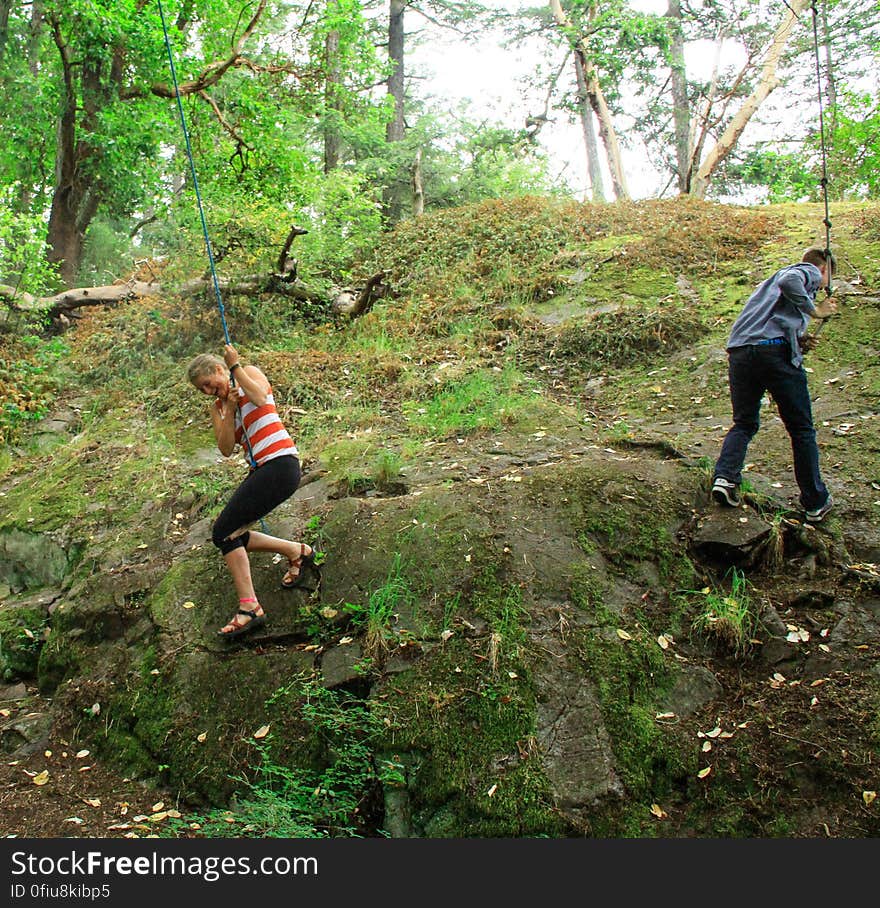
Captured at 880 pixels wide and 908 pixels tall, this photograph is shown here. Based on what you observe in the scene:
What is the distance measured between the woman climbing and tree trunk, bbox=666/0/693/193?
14.4 meters

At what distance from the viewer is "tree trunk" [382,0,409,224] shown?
51.7ft

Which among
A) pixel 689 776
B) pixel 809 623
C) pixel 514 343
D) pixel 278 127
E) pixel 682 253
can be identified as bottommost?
pixel 689 776

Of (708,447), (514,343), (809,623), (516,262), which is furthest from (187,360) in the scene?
(809,623)

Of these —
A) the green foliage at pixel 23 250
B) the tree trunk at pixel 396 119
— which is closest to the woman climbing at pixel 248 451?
the green foliage at pixel 23 250

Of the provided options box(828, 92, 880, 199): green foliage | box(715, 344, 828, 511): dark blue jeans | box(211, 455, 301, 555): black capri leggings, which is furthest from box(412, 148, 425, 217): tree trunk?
box(211, 455, 301, 555): black capri leggings

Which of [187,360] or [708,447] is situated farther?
[187,360]

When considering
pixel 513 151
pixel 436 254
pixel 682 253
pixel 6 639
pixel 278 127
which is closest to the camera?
pixel 6 639

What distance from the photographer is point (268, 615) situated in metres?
5.11

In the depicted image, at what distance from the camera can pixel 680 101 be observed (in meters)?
17.5

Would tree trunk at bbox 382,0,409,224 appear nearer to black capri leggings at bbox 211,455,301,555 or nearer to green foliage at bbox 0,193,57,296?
green foliage at bbox 0,193,57,296

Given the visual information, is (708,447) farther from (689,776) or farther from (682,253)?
(682,253)

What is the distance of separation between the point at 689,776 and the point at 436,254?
9.90 meters

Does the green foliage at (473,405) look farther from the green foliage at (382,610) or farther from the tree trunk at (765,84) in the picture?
the tree trunk at (765,84)

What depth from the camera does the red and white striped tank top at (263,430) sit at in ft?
15.5
